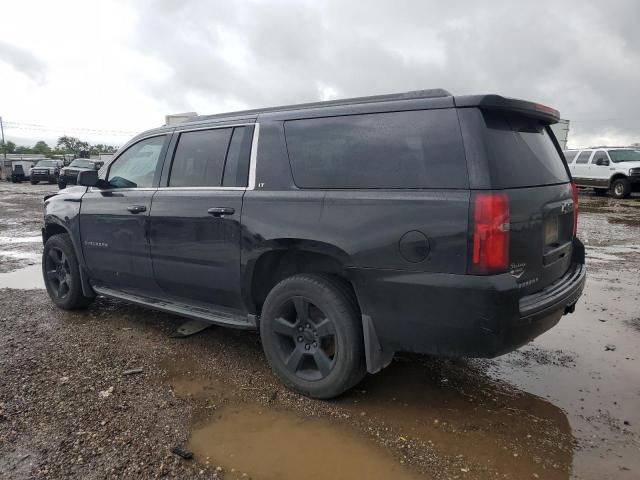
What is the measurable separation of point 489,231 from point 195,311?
2368mm

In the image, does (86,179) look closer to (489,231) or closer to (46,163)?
(489,231)

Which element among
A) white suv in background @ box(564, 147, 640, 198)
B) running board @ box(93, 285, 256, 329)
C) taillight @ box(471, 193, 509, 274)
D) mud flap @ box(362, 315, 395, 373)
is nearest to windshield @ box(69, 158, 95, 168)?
white suv in background @ box(564, 147, 640, 198)

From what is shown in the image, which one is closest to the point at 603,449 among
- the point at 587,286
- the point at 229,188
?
the point at 229,188

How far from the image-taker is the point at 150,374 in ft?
11.9

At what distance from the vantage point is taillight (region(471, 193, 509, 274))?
2.54 metres

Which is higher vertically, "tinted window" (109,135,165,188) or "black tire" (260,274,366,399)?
"tinted window" (109,135,165,188)

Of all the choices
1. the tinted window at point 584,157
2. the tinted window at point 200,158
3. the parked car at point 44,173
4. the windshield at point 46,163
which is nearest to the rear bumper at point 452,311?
the tinted window at point 200,158

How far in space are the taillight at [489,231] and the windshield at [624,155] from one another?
19804mm

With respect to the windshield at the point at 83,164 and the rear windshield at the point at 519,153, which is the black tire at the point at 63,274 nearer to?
the rear windshield at the point at 519,153

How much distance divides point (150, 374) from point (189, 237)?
105cm

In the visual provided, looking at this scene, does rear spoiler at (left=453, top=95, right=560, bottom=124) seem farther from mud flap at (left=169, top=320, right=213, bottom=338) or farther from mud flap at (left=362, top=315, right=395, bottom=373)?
mud flap at (left=169, top=320, right=213, bottom=338)

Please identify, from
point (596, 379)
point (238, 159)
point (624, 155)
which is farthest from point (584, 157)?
point (238, 159)

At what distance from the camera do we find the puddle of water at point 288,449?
2.54 metres

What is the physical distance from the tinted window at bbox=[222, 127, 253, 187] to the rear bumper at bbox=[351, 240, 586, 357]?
3.97 ft
